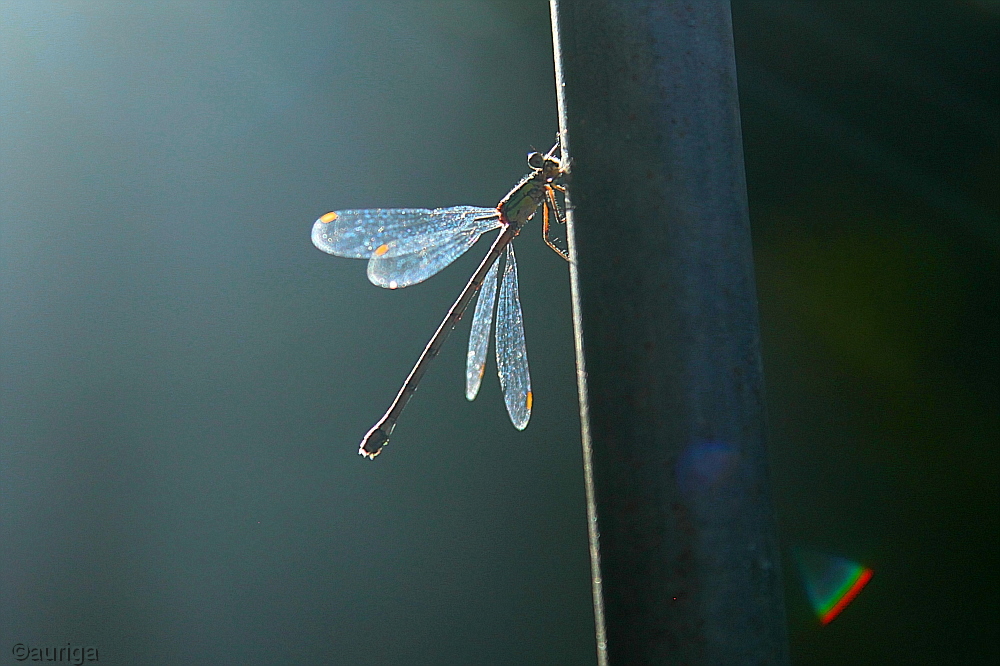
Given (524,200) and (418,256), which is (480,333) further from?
(524,200)

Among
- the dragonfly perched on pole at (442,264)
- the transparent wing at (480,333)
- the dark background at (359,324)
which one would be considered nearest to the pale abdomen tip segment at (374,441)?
the dragonfly perched on pole at (442,264)

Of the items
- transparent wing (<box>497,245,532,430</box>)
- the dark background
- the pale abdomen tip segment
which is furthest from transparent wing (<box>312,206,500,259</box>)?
the dark background

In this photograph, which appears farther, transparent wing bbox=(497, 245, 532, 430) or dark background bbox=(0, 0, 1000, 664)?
dark background bbox=(0, 0, 1000, 664)

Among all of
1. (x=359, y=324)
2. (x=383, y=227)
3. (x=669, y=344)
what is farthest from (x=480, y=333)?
(x=359, y=324)

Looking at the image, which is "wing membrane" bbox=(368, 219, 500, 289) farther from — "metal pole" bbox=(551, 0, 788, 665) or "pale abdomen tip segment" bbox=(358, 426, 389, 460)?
"metal pole" bbox=(551, 0, 788, 665)

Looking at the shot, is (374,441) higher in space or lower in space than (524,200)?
lower

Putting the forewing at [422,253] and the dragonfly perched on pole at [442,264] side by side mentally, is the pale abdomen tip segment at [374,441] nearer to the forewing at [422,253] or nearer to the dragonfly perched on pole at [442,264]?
the dragonfly perched on pole at [442,264]
